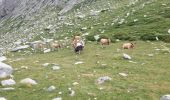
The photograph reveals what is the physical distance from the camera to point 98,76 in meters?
23.8

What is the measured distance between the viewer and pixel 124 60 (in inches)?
1172

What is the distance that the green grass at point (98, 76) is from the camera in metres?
20.6

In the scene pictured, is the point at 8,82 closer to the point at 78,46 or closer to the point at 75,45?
the point at 78,46

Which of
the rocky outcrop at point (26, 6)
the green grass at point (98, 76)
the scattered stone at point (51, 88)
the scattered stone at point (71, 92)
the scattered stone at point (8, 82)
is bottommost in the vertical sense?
the rocky outcrop at point (26, 6)

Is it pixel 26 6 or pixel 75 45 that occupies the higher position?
pixel 75 45

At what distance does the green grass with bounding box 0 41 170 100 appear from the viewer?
20641 mm

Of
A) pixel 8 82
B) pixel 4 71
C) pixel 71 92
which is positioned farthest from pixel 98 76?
pixel 4 71

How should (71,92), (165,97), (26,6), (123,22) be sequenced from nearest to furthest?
1. (165,97)
2. (71,92)
3. (123,22)
4. (26,6)

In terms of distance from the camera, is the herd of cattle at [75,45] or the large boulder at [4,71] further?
the herd of cattle at [75,45]

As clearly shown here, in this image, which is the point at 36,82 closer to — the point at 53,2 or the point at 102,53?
the point at 102,53

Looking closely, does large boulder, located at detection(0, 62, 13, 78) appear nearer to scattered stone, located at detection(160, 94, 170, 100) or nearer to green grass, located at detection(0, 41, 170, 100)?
green grass, located at detection(0, 41, 170, 100)

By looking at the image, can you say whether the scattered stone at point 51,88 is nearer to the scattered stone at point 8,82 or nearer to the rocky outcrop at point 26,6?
the scattered stone at point 8,82

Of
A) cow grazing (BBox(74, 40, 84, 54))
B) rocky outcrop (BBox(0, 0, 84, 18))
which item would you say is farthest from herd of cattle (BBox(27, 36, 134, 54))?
rocky outcrop (BBox(0, 0, 84, 18))

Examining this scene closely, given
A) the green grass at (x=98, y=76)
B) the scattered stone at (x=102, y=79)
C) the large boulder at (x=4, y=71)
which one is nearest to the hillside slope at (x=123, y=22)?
the green grass at (x=98, y=76)
